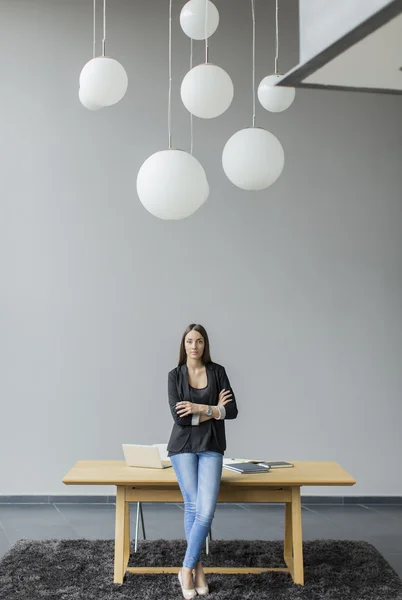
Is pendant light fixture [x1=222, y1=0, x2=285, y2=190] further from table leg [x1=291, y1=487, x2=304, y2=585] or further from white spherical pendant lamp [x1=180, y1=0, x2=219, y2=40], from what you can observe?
table leg [x1=291, y1=487, x2=304, y2=585]

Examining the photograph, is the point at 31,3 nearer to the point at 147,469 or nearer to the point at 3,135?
the point at 3,135

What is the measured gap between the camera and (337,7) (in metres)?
0.72

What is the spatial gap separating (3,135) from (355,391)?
158 inches

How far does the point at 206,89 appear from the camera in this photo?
10.2 ft

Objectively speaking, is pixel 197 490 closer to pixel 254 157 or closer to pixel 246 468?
pixel 246 468

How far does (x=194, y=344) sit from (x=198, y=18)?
74.8 inches

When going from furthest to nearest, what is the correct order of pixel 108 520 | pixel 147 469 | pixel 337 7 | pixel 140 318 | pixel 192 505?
pixel 140 318
pixel 108 520
pixel 147 469
pixel 192 505
pixel 337 7

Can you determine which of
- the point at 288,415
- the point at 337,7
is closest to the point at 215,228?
the point at 288,415

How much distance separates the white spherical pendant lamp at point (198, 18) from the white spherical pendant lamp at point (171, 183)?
37.2 inches

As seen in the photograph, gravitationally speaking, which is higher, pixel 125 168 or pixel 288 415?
pixel 125 168

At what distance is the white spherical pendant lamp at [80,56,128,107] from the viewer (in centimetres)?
312

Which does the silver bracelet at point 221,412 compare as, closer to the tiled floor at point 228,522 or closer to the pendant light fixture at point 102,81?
the tiled floor at point 228,522

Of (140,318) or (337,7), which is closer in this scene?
(337,7)

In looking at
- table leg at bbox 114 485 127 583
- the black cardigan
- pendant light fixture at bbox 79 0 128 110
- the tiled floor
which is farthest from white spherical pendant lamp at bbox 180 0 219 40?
the tiled floor
